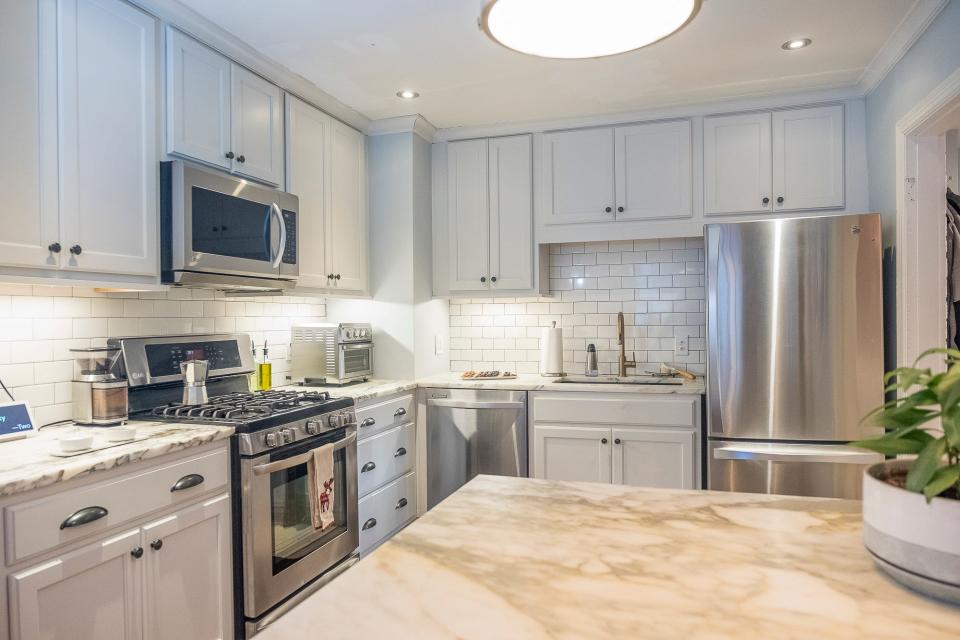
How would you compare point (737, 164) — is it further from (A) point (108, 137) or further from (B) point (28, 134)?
(B) point (28, 134)

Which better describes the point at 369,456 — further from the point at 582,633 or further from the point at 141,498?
the point at 582,633

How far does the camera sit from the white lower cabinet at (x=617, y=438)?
3.26 m

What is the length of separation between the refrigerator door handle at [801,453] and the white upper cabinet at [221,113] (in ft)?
8.58

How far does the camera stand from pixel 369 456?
3.21 m

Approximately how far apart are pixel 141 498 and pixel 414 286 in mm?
2102

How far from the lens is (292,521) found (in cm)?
257

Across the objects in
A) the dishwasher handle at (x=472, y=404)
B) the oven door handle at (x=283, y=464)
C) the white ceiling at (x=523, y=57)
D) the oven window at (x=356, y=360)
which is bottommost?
the oven door handle at (x=283, y=464)

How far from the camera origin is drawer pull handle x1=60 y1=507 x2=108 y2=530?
1698 mm

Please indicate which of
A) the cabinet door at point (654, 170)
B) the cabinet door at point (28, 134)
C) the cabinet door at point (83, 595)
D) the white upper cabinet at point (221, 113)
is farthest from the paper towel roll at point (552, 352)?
the cabinet door at point (28, 134)

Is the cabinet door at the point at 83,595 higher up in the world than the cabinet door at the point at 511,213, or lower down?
lower down

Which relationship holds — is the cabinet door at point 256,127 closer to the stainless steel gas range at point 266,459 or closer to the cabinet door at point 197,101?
the cabinet door at point 197,101

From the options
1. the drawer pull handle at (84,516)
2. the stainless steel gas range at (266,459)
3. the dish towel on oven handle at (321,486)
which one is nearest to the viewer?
the drawer pull handle at (84,516)

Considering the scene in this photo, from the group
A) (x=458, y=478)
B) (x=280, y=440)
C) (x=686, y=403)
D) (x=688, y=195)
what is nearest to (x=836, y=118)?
(x=688, y=195)

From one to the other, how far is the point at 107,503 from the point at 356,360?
1.81 meters
